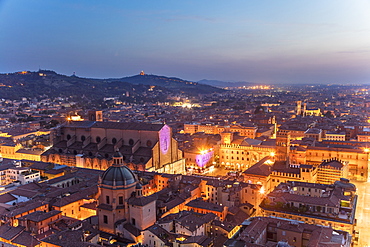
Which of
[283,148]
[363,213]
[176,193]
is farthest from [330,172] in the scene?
[176,193]

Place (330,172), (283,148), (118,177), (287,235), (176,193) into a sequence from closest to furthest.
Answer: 1. (287,235)
2. (118,177)
3. (176,193)
4. (330,172)
5. (283,148)

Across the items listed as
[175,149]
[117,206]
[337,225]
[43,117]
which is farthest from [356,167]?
[43,117]

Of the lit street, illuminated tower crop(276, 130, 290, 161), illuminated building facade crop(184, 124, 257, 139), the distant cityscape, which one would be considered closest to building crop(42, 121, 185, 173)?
the distant cityscape

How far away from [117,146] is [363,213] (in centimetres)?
3258

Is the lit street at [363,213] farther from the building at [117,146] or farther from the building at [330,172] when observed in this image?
the building at [117,146]

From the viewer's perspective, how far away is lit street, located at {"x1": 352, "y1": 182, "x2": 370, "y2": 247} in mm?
27500

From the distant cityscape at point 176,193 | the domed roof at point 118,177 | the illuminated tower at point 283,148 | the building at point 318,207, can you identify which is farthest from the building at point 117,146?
the building at point 318,207

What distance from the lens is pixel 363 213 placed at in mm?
32750

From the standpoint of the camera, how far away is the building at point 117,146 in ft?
145

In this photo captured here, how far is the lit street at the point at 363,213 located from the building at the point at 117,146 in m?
24.3

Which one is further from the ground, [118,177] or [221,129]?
[118,177]

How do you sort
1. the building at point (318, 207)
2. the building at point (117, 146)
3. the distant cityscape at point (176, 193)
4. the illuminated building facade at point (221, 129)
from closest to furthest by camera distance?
the distant cityscape at point (176, 193) < the building at point (318, 207) < the building at point (117, 146) < the illuminated building facade at point (221, 129)

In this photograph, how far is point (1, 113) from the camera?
116688 mm

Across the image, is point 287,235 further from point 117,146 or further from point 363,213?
point 117,146
